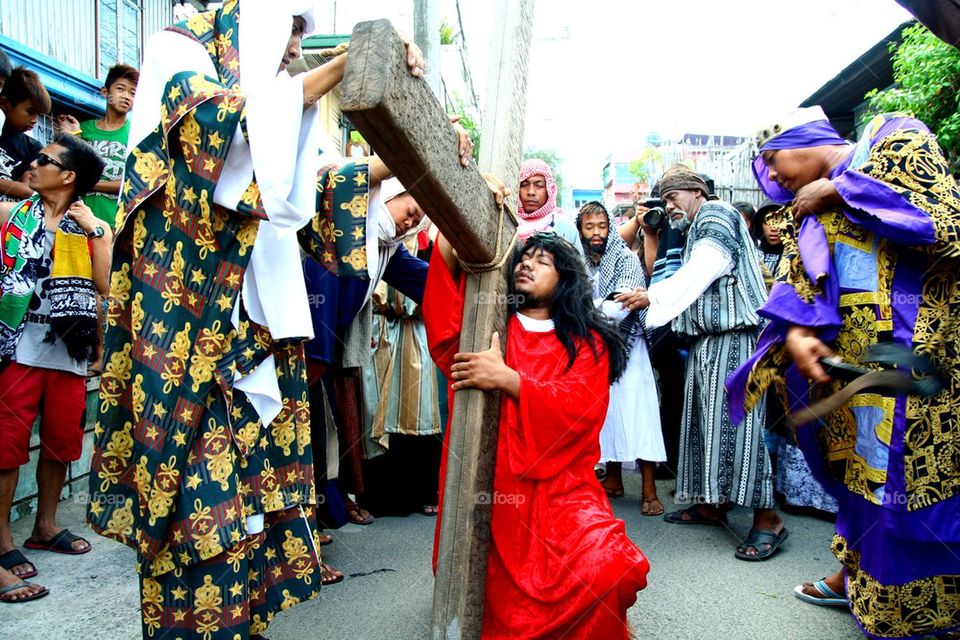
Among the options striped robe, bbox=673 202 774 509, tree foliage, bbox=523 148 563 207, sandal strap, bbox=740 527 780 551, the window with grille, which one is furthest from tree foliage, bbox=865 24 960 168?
tree foliage, bbox=523 148 563 207

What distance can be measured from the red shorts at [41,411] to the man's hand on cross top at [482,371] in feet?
7.19

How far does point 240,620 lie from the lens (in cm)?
209

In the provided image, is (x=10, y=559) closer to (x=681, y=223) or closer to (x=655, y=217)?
(x=681, y=223)

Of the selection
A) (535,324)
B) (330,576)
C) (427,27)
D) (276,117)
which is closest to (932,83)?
(427,27)

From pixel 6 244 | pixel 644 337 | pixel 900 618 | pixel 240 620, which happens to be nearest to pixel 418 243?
pixel 644 337

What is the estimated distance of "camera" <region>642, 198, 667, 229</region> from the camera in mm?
5188

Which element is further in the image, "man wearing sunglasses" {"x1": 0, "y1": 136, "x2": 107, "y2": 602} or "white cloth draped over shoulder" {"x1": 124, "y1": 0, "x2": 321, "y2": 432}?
"man wearing sunglasses" {"x1": 0, "y1": 136, "x2": 107, "y2": 602}

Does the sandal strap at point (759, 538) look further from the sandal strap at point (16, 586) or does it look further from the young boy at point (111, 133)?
the young boy at point (111, 133)

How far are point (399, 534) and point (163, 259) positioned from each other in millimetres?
2638

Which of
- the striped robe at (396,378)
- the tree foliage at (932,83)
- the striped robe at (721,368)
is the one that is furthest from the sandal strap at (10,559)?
the tree foliage at (932,83)

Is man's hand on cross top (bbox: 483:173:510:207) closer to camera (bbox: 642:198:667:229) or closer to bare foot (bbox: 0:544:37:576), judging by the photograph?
bare foot (bbox: 0:544:37:576)

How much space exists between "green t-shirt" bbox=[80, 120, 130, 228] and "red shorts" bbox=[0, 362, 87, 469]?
159 centimetres

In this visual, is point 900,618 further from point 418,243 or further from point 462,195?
point 418,243

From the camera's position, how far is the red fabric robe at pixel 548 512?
2.49 m
